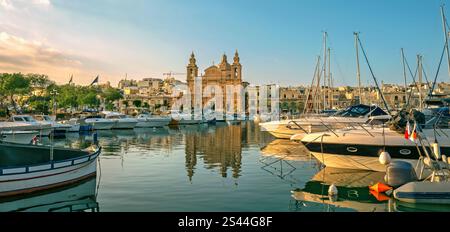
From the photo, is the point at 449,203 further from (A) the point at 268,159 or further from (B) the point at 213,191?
(A) the point at 268,159

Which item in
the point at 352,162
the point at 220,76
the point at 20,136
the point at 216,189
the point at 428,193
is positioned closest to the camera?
the point at 428,193

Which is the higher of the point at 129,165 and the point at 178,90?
the point at 178,90

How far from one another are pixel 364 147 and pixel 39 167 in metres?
11.1

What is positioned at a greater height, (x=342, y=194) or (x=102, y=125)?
(x=102, y=125)

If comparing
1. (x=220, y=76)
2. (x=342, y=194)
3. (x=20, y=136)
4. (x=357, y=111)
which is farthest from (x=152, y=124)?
(x=220, y=76)

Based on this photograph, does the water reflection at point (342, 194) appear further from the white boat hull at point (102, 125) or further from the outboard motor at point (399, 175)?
the white boat hull at point (102, 125)

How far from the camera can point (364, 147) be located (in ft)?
46.4

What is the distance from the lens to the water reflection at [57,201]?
1008 cm

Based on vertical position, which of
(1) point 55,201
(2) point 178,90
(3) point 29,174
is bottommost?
(1) point 55,201

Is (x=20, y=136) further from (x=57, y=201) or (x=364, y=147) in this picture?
(x=364, y=147)

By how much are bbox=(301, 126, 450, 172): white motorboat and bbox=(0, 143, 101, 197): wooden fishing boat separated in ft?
27.9
